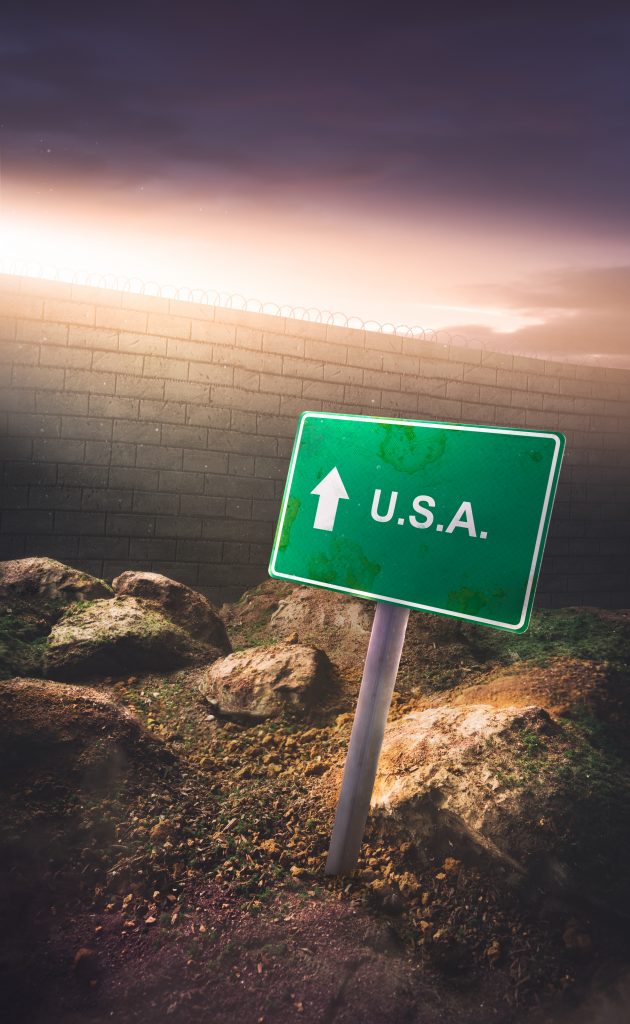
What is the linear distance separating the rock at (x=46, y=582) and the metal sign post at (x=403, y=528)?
237 centimetres

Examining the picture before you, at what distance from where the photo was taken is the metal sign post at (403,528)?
79.5 inches

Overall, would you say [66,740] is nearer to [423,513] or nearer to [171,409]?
[423,513]

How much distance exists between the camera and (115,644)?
152 inches

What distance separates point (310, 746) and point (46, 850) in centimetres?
123

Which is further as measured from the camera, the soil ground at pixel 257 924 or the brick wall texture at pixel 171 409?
the brick wall texture at pixel 171 409

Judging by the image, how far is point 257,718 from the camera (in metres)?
3.37

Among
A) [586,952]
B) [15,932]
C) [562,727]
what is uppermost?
[562,727]

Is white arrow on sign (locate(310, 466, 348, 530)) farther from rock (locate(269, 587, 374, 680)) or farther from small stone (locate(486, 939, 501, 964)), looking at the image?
rock (locate(269, 587, 374, 680))

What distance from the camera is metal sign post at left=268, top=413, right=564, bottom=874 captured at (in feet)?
6.63

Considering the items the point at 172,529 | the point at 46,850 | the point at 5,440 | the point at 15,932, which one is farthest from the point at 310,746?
the point at 5,440

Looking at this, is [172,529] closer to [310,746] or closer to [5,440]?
[5,440]

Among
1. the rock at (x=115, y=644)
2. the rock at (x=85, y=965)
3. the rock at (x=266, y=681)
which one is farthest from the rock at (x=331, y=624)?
the rock at (x=85, y=965)

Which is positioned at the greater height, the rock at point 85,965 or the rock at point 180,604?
the rock at point 180,604

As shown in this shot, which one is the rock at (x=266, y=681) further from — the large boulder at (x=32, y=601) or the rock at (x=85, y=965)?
the rock at (x=85, y=965)
